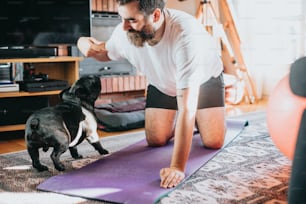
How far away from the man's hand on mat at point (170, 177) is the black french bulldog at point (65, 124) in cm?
46

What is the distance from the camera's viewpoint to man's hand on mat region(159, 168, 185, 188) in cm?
166

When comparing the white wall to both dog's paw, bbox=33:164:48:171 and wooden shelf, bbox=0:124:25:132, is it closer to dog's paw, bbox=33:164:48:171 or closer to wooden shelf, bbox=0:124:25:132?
wooden shelf, bbox=0:124:25:132

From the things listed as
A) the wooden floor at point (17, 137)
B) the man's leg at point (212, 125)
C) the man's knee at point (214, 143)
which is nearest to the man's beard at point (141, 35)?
the man's leg at point (212, 125)

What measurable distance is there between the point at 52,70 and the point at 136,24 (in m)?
1.62

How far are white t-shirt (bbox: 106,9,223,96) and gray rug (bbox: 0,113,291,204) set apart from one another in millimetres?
403

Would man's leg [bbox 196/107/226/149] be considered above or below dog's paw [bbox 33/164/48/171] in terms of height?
above

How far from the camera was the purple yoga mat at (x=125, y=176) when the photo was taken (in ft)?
5.23

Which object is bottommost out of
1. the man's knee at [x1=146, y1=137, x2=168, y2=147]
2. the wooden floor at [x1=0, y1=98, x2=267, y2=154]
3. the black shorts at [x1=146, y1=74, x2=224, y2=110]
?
the wooden floor at [x1=0, y1=98, x2=267, y2=154]

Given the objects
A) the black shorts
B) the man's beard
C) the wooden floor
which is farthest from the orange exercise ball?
the wooden floor

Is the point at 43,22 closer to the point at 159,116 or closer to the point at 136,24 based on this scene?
the point at 159,116

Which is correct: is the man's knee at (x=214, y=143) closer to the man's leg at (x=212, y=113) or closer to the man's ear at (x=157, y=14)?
the man's leg at (x=212, y=113)

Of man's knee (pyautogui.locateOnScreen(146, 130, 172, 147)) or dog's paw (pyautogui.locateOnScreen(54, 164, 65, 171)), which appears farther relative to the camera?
man's knee (pyautogui.locateOnScreen(146, 130, 172, 147))

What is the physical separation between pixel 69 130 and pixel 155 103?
1.83 feet

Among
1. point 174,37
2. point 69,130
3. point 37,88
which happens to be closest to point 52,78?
point 37,88
